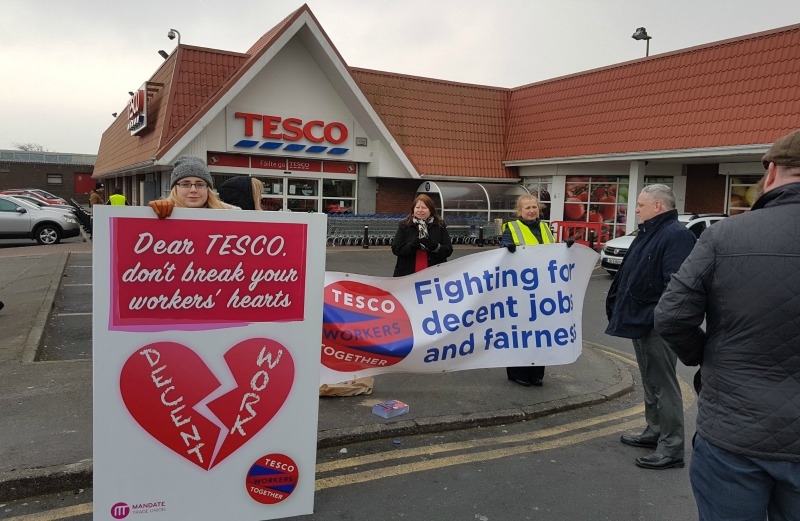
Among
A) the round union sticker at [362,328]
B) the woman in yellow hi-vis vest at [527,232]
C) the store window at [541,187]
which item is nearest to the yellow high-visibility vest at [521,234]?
the woman in yellow hi-vis vest at [527,232]

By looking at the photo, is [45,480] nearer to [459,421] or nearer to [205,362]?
[205,362]

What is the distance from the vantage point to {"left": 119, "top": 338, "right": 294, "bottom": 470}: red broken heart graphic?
273cm

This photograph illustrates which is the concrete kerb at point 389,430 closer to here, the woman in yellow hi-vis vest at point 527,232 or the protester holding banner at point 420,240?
the woman in yellow hi-vis vest at point 527,232

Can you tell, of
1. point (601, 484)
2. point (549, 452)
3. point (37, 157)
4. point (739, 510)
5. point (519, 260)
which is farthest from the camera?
point (37, 157)

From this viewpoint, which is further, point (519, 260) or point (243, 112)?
point (243, 112)

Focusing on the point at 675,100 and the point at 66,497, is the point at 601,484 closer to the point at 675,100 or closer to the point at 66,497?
the point at 66,497

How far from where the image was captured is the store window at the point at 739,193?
1799cm

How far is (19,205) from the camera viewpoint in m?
19.1

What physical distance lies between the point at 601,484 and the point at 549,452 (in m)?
0.54

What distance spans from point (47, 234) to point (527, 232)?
63.4 ft

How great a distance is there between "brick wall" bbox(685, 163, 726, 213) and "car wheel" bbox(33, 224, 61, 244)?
21.8 m

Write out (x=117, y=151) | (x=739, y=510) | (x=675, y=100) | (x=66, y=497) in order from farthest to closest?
(x=117, y=151) < (x=675, y=100) < (x=66, y=497) < (x=739, y=510)

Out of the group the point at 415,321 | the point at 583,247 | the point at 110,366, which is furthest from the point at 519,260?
the point at 110,366

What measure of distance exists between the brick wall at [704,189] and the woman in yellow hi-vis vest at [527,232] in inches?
639
